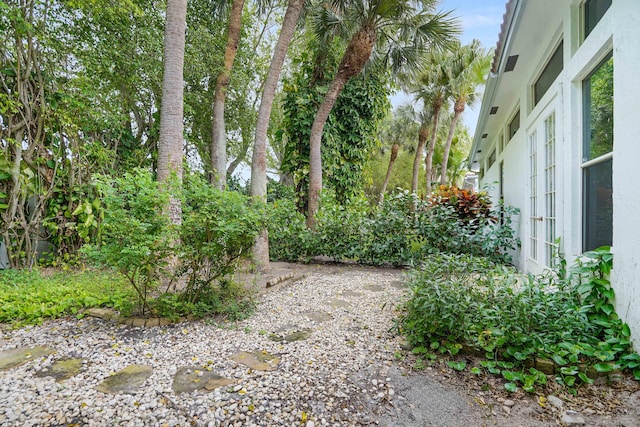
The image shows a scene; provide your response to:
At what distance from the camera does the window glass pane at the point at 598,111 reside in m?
2.48

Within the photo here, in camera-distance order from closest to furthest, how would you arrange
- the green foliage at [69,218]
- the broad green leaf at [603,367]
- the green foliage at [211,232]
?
the broad green leaf at [603,367] < the green foliage at [211,232] < the green foliage at [69,218]

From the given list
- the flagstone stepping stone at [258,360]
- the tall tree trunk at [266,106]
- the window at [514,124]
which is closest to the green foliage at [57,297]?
the flagstone stepping stone at [258,360]

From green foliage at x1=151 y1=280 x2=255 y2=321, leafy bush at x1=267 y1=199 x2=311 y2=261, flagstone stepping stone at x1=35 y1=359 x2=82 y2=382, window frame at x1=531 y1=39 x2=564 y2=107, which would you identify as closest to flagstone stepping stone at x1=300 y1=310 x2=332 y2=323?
green foliage at x1=151 y1=280 x2=255 y2=321

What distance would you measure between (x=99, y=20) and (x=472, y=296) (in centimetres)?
769

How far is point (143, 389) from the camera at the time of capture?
1.88 metres

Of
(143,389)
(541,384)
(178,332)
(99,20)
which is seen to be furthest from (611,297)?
(99,20)

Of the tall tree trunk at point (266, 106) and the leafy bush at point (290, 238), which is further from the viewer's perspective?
the leafy bush at point (290, 238)

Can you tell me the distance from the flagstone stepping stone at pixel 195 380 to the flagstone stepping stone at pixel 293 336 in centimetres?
66

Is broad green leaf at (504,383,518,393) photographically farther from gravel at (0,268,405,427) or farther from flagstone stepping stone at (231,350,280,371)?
flagstone stepping stone at (231,350,280,371)

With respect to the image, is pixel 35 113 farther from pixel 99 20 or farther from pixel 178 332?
pixel 178 332

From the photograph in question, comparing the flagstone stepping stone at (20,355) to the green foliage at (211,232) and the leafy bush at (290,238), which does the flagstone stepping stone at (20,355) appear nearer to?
the green foliage at (211,232)

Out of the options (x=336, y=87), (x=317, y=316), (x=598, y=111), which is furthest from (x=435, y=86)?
(x=317, y=316)

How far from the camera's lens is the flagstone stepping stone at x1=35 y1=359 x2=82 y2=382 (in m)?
2.03

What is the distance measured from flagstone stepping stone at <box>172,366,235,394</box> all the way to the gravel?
4 centimetres
